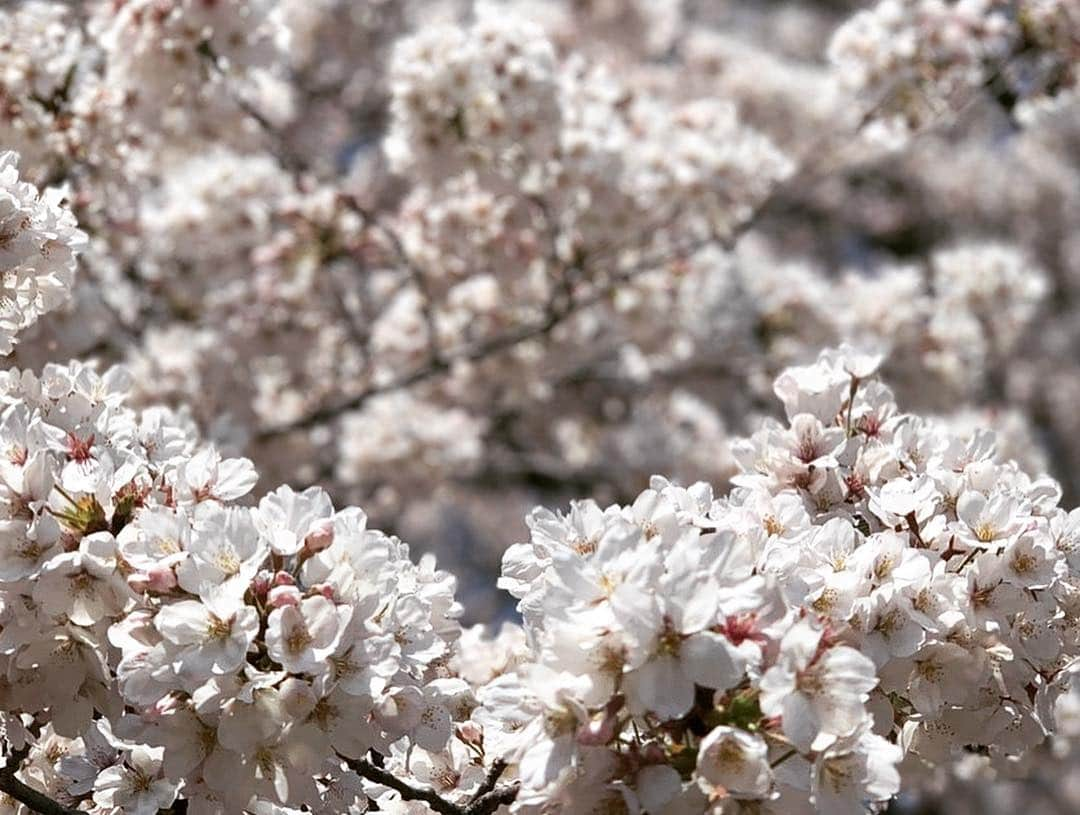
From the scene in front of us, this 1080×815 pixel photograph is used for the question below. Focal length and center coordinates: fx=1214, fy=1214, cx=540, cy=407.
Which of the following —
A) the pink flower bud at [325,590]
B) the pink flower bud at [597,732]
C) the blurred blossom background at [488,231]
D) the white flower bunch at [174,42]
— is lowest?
the blurred blossom background at [488,231]

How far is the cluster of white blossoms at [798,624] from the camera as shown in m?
1.95

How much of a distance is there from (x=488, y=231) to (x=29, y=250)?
134 inches

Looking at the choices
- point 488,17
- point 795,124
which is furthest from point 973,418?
point 795,124

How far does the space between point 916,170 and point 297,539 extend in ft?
36.9

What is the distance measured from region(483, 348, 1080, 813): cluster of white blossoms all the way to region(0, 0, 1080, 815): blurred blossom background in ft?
6.52

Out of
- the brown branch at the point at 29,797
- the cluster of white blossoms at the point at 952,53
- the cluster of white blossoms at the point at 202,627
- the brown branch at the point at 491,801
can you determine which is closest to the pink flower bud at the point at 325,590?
the cluster of white blossoms at the point at 202,627

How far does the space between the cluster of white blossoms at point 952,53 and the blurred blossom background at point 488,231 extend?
0.04ft

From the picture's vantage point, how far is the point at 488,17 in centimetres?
501

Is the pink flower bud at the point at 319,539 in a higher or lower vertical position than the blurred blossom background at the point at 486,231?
higher

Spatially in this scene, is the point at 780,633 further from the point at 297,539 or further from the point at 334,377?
the point at 334,377

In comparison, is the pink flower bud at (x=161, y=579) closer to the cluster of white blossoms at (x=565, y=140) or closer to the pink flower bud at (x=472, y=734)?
the pink flower bud at (x=472, y=734)

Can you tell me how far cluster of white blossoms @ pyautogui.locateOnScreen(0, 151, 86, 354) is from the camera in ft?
8.22

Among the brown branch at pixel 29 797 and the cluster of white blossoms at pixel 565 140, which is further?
the cluster of white blossoms at pixel 565 140

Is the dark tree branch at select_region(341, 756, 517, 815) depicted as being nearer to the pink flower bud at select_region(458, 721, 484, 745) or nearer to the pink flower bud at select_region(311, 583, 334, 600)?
the pink flower bud at select_region(458, 721, 484, 745)
